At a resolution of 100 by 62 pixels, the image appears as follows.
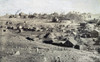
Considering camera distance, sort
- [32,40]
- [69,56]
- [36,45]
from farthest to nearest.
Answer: [32,40] → [36,45] → [69,56]

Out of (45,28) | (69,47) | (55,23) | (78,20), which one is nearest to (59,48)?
(69,47)

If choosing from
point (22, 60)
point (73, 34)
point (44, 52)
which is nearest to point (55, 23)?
point (73, 34)

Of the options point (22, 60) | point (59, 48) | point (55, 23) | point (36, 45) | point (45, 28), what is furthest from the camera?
point (55, 23)

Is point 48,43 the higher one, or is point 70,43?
point 70,43

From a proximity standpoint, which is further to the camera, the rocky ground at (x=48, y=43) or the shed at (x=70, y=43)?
the shed at (x=70, y=43)

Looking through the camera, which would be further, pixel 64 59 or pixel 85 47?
pixel 85 47

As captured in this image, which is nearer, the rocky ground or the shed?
the rocky ground

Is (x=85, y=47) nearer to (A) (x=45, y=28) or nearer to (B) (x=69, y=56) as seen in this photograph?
(B) (x=69, y=56)

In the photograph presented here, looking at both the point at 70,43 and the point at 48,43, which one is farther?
the point at 48,43
